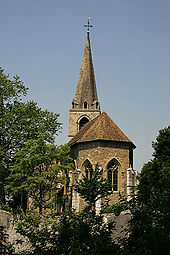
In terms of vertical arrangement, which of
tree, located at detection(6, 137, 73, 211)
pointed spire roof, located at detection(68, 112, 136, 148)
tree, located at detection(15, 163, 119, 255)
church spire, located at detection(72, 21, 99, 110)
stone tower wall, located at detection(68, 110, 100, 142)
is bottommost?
tree, located at detection(15, 163, 119, 255)

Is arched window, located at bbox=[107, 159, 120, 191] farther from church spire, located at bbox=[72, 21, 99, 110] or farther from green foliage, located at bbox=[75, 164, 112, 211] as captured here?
green foliage, located at bbox=[75, 164, 112, 211]

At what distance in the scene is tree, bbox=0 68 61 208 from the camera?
27.0 meters

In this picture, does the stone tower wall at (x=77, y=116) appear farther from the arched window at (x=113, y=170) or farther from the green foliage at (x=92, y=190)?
the green foliage at (x=92, y=190)

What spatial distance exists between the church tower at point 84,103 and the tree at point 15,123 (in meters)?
14.9

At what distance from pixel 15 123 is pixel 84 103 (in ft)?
61.6

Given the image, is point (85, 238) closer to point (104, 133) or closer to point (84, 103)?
point (104, 133)

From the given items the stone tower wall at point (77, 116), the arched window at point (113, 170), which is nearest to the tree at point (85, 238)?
the arched window at point (113, 170)

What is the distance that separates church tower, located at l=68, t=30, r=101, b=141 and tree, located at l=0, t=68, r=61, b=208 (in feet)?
48.9

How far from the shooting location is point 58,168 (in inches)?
924

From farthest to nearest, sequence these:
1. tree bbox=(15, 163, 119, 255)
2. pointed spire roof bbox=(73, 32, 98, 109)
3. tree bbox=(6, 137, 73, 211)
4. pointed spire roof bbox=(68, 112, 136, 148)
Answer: pointed spire roof bbox=(73, 32, 98, 109) < pointed spire roof bbox=(68, 112, 136, 148) < tree bbox=(6, 137, 73, 211) < tree bbox=(15, 163, 119, 255)

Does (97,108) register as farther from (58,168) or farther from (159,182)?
(159,182)

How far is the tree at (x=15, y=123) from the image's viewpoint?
27047mm

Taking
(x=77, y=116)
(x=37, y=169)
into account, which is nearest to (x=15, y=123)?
(x=37, y=169)

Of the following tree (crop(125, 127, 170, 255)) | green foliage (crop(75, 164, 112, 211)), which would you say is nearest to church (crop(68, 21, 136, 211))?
green foliage (crop(75, 164, 112, 211))
